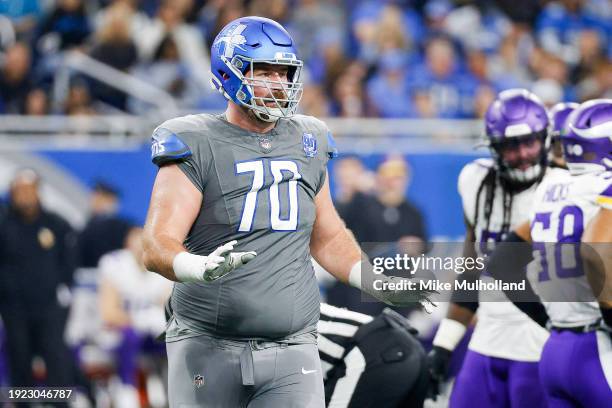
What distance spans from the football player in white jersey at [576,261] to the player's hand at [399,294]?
88cm

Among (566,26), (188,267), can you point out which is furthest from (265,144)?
(566,26)

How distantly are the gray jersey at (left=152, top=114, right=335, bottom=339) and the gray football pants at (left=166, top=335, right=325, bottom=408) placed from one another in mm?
49

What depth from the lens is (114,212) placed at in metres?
9.01

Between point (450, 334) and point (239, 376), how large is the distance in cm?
198

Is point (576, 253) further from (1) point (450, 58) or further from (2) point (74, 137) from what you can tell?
(1) point (450, 58)

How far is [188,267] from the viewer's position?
3350 millimetres

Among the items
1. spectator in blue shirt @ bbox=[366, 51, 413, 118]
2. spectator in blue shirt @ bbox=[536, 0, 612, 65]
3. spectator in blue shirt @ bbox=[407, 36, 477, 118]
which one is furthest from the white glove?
spectator in blue shirt @ bbox=[536, 0, 612, 65]

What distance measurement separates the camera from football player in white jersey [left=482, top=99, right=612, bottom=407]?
4.32 meters

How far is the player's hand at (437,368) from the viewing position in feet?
17.3

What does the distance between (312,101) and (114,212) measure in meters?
2.18

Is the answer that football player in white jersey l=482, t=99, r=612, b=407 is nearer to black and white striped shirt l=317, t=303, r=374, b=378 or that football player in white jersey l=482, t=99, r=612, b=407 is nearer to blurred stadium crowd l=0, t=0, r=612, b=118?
black and white striped shirt l=317, t=303, r=374, b=378

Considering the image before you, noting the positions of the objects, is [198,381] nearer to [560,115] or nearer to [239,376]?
[239,376]

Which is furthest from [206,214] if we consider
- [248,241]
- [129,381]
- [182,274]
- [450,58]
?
[450,58]

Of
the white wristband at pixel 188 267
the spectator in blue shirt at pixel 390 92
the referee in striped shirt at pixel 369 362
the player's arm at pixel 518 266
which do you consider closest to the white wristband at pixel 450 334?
the player's arm at pixel 518 266
